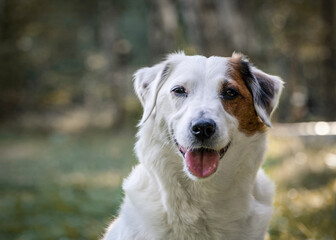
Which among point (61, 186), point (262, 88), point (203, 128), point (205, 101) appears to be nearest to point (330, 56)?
point (61, 186)

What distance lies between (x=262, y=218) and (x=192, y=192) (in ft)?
1.79

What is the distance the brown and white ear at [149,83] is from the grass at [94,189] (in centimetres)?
213

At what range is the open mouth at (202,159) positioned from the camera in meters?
3.30

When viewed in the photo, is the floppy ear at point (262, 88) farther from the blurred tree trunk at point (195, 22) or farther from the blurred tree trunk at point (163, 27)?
the blurred tree trunk at point (163, 27)

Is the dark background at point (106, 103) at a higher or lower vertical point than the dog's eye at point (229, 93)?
lower

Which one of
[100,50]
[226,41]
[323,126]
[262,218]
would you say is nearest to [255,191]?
[262,218]

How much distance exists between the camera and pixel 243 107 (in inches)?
139

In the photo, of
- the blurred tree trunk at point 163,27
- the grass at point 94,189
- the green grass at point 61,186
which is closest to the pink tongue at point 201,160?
the grass at point 94,189

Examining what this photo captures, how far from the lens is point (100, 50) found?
2912 centimetres

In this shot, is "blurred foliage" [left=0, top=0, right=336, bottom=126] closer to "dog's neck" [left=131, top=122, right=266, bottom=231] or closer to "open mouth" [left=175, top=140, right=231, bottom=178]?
"dog's neck" [left=131, top=122, right=266, bottom=231]

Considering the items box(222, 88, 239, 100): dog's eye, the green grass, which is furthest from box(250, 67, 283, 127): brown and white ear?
the green grass

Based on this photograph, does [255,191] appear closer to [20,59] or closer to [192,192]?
[192,192]

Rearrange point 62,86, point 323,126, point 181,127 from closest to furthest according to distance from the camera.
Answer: point 181,127
point 323,126
point 62,86

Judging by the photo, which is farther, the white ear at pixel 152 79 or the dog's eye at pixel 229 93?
the white ear at pixel 152 79
